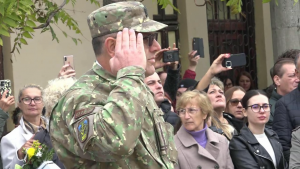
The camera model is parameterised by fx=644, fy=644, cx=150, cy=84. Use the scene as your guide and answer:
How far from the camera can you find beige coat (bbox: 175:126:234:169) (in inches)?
203

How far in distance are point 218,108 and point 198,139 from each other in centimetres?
100

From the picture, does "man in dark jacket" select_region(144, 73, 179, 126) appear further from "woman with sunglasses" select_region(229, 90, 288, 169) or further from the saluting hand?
the saluting hand

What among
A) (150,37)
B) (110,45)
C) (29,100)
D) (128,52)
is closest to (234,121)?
(29,100)

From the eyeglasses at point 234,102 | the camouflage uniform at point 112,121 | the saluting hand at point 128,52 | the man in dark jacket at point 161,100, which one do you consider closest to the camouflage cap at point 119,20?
the camouflage uniform at point 112,121

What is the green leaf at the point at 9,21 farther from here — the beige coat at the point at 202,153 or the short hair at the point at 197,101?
the beige coat at the point at 202,153

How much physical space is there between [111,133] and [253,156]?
306 cm

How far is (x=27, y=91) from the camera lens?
20.3 feet

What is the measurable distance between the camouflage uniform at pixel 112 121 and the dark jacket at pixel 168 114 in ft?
8.71

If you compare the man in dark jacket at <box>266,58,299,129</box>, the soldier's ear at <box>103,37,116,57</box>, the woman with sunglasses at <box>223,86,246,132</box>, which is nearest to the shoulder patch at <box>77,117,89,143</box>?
the soldier's ear at <box>103,37,116,57</box>

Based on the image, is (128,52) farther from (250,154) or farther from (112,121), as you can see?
(250,154)

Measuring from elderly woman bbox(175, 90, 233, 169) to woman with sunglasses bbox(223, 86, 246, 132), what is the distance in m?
1.06

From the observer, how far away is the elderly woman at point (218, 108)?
589 cm

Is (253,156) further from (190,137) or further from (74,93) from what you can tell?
(74,93)

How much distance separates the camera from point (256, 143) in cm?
545
